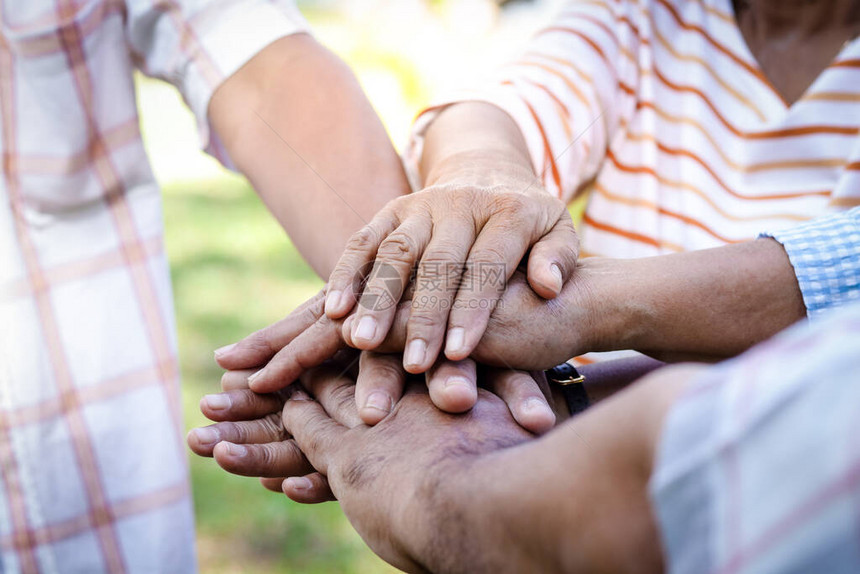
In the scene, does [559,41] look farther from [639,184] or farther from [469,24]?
[469,24]

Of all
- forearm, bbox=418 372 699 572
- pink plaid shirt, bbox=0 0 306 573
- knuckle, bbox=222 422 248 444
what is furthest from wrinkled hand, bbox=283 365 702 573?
pink plaid shirt, bbox=0 0 306 573

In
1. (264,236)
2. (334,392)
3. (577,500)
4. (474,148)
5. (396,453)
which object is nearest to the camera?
(577,500)

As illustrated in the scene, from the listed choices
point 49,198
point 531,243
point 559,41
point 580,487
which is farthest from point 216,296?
point 580,487

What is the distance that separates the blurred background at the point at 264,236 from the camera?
5.84 feet

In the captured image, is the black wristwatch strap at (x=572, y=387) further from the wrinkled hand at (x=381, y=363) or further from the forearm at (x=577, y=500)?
the forearm at (x=577, y=500)

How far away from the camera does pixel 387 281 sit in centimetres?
87

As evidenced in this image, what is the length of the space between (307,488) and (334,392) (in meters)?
0.14

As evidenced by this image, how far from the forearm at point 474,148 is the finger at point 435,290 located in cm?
11

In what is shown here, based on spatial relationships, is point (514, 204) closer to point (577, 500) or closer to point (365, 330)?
point (365, 330)

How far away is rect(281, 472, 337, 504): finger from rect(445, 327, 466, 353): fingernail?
213 mm

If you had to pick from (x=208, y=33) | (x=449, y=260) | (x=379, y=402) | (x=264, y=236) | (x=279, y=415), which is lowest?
(x=264, y=236)

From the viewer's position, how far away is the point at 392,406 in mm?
829

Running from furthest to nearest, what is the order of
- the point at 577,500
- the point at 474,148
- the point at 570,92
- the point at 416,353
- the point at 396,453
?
the point at 570,92
the point at 474,148
the point at 416,353
the point at 396,453
the point at 577,500

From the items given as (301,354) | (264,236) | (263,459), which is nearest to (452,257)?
(301,354)
